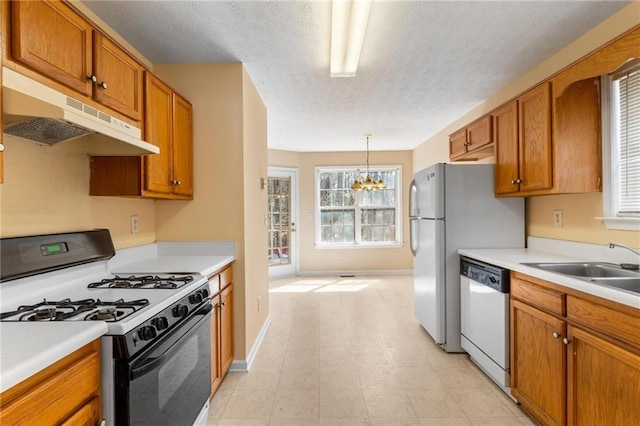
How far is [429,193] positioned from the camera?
3.05 metres

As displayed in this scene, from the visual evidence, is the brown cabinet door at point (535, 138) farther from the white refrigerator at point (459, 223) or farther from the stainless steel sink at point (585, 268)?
the stainless steel sink at point (585, 268)

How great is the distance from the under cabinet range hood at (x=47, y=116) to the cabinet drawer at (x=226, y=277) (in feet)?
3.49

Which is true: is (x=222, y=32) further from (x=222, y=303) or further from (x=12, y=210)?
(x=222, y=303)

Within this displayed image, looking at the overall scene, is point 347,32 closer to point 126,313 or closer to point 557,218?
point 126,313

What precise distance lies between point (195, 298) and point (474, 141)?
2936 millimetres

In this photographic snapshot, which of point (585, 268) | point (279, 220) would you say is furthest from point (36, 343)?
point (279, 220)

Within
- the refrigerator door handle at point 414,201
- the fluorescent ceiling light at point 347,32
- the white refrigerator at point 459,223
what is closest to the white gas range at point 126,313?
the fluorescent ceiling light at point 347,32

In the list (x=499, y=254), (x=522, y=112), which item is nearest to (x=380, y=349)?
(x=499, y=254)

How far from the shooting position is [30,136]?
1.48 metres

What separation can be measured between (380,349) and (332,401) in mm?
933

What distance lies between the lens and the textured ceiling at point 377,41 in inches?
77.0

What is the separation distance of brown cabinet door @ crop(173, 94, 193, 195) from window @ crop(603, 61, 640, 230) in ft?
9.55

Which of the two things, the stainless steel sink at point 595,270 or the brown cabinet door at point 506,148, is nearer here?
the stainless steel sink at point 595,270

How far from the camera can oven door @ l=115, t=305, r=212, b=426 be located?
1.15m
